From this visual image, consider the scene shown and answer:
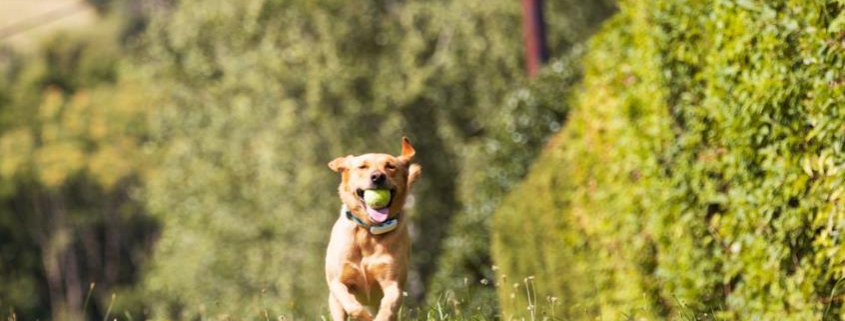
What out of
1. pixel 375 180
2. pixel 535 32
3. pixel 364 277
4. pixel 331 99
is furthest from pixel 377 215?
pixel 331 99

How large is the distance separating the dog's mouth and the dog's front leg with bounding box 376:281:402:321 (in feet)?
0.98

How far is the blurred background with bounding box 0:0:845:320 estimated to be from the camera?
756 cm

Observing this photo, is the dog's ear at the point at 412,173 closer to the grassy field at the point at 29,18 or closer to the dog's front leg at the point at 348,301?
the dog's front leg at the point at 348,301

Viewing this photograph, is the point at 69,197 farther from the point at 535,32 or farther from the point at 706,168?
the point at 706,168

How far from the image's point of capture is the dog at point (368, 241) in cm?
652

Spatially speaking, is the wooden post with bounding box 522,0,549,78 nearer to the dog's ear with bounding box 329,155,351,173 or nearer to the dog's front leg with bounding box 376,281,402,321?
the dog's ear with bounding box 329,155,351,173

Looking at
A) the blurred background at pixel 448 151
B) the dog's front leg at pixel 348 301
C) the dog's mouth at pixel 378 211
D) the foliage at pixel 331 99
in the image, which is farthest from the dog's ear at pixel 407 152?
the foliage at pixel 331 99

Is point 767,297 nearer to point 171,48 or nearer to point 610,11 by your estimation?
point 610,11

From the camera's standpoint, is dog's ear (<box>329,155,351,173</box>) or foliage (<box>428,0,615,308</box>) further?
foliage (<box>428,0,615,308</box>)

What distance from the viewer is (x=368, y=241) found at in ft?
21.8

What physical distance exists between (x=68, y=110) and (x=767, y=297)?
4038 cm

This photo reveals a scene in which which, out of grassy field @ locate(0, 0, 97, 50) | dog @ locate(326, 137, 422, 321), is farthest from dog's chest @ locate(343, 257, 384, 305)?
grassy field @ locate(0, 0, 97, 50)

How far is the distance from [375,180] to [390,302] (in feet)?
1.73

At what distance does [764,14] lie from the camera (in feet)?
24.4
